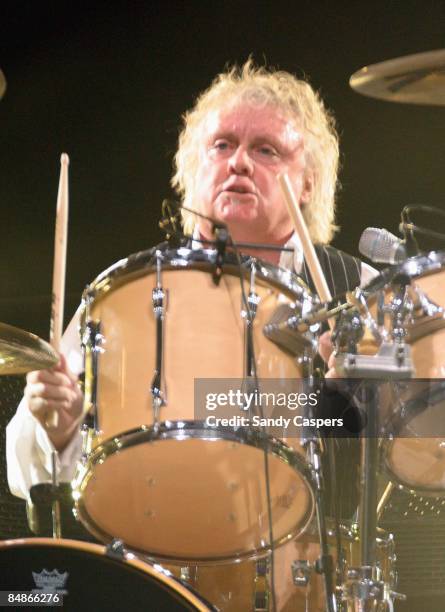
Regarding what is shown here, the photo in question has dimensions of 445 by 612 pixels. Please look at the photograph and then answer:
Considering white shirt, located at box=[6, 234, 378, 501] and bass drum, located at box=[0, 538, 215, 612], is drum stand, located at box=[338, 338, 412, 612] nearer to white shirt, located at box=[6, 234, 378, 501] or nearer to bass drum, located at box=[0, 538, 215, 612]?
bass drum, located at box=[0, 538, 215, 612]

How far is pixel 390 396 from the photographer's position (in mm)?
1729

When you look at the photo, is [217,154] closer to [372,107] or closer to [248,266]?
[372,107]

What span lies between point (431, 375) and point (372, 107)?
154cm

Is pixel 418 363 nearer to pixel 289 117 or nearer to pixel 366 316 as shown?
pixel 366 316

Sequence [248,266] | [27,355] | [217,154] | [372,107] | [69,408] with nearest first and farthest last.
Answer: [27,355]
[248,266]
[69,408]
[217,154]
[372,107]

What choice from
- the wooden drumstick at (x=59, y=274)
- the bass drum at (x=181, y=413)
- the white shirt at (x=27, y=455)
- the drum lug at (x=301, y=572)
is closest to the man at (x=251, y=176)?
the white shirt at (x=27, y=455)

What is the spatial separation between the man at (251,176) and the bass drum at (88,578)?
0.54 meters

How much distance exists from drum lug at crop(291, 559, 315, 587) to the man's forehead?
1264 millimetres

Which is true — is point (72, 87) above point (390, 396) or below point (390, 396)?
above

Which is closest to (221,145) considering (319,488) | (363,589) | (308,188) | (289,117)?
(289,117)

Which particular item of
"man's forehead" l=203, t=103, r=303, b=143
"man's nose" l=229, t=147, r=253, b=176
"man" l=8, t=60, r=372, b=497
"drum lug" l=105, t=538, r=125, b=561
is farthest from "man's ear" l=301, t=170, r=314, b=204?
"drum lug" l=105, t=538, r=125, b=561

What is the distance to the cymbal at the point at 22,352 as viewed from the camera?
62.7 inches

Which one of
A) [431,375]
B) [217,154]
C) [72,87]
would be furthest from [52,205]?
[431,375]

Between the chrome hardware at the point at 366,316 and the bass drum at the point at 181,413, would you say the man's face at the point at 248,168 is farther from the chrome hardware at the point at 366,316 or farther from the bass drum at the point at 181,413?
the chrome hardware at the point at 366,316
